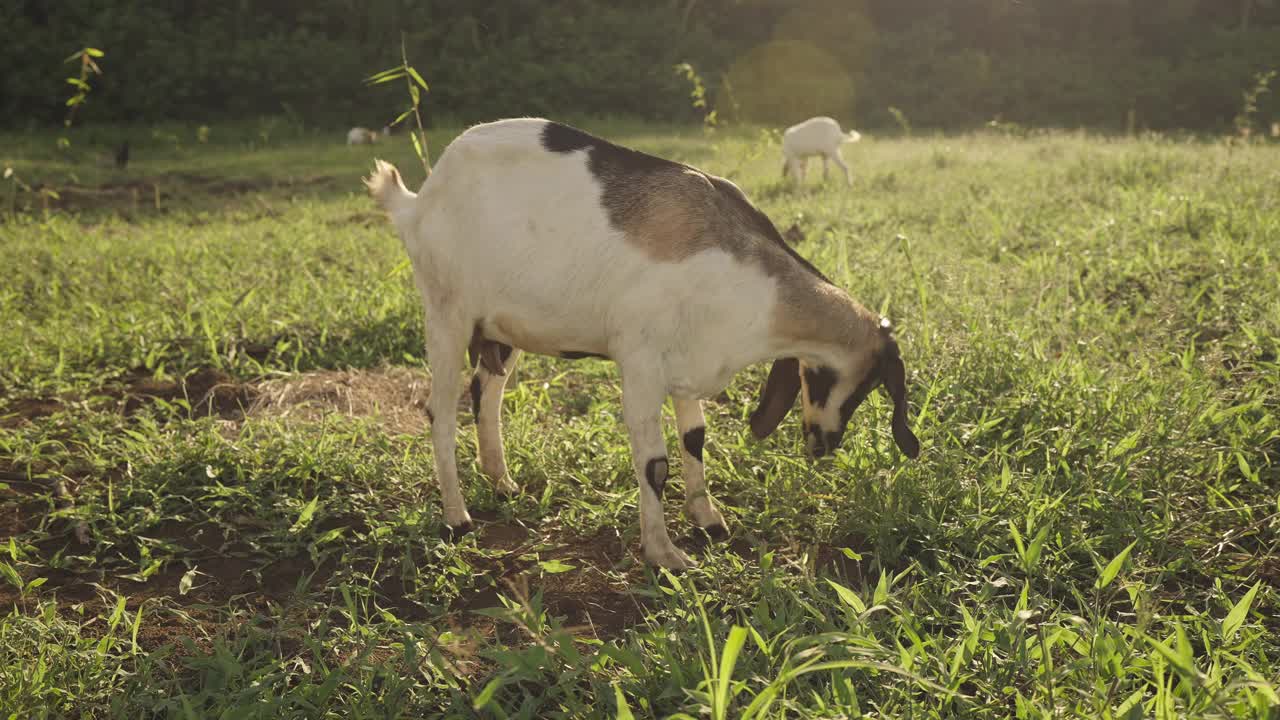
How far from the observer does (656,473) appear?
10.1ft

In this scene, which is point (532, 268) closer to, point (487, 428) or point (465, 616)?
point (487, 428)

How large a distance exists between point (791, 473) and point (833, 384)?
1.54 ft

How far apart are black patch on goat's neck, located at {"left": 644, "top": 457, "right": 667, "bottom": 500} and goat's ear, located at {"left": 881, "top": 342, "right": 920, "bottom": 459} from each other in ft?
2.65

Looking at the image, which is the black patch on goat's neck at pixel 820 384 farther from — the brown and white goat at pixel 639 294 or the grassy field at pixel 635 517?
the grassy field at pixel 635 517

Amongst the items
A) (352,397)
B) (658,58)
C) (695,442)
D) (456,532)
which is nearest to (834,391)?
(695,442)

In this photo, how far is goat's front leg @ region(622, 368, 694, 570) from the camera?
10.1ft

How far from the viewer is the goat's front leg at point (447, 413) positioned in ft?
11.1

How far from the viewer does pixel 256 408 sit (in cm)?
432

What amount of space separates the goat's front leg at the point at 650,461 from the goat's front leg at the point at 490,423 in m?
0.75

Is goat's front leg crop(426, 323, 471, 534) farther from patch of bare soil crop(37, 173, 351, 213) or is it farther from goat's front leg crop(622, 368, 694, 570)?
patch of bare soil crop(37, 173, 351, 213)

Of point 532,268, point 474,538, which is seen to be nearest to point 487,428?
point 474,538

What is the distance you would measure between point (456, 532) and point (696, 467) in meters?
0.89

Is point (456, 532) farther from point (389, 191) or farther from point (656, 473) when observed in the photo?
point (389, 191)

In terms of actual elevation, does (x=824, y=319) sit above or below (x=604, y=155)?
below
